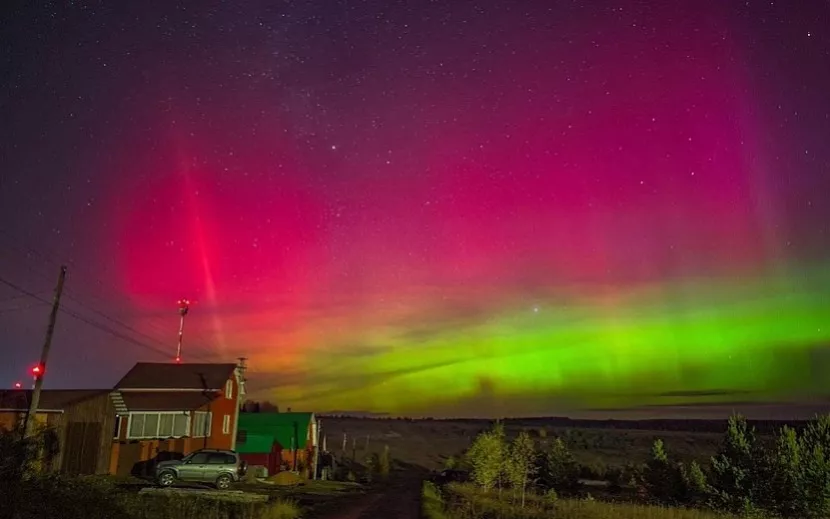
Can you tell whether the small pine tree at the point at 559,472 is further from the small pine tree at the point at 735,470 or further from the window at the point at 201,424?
the window at the point at 201,424

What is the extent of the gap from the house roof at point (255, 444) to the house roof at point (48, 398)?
12097mm

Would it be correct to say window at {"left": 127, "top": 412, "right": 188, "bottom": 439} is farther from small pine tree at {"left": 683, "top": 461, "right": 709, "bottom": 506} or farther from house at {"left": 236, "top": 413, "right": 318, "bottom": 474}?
small pine tree at {"left": 683, "top": 461, "right": 709, "bottom": 506}

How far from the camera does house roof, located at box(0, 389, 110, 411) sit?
42959 mm

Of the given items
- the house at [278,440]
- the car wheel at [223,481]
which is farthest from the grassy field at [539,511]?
the house at [278,440]

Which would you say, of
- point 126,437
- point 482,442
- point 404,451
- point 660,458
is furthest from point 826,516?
point 404,451

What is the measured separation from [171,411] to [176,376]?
5.08 m

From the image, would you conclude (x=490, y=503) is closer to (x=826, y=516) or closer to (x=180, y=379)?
(x=826, y=516)

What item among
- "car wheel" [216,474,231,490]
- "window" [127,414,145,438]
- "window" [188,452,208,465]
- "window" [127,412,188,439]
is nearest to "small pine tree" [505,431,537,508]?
"car wheel" [216,474,231,490]

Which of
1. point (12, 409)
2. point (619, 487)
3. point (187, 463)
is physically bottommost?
point (619, 487)

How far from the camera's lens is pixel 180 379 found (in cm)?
4966

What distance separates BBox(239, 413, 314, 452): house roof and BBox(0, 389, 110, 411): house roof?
1530 centimetres

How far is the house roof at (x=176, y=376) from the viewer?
159 feet

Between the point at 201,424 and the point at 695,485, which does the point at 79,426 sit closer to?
the point at 201,424

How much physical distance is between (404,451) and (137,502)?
100.0m
